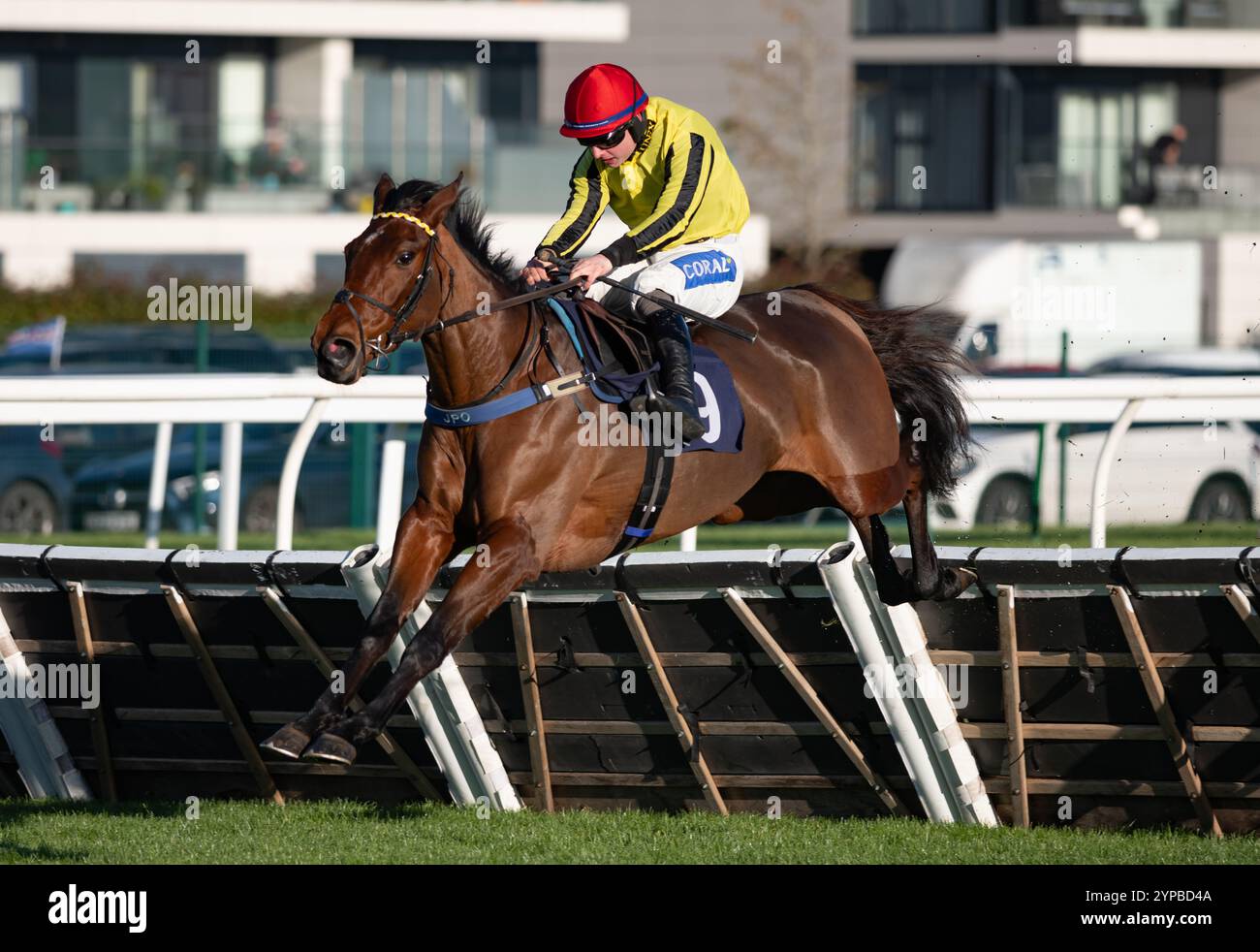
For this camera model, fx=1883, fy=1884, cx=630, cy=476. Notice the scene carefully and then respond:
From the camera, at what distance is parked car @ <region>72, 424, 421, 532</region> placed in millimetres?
11250

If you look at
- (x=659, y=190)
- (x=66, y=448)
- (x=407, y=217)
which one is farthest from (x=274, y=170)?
(x=407, y=217)

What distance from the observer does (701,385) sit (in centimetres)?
579

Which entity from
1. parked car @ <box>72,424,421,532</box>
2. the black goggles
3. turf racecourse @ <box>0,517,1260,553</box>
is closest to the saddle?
the black goggles

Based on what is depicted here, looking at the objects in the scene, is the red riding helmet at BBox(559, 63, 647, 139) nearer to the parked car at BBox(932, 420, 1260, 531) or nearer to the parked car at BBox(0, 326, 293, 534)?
the parked car at BBox(932, 420, 1260, 531)

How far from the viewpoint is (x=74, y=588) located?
20.8ft

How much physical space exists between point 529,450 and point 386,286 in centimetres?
65

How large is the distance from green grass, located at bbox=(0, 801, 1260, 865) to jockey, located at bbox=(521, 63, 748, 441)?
1250 millimetres

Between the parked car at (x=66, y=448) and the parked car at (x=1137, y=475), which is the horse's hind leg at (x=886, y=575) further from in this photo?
the parked car at (x=66, y=448)

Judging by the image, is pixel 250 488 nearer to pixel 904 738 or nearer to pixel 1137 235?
pixel 904 738

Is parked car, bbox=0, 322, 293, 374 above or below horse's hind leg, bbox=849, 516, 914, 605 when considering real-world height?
above

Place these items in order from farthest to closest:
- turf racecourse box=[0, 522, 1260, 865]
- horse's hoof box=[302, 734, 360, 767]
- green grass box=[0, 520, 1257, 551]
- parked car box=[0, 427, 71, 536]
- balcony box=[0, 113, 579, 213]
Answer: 1. balcony box=[0, 113, 579, 213]
2. parked car box=[0, 427, 71, 536]
3. green grass box=[0, 520, 1257, 551]
4. turf racecourse box=[0, 522, 1260, 865]
5. horse's hoof box=[302, 734, 360, 767]

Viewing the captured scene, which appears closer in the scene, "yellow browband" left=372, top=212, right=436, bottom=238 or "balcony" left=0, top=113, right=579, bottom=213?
"yellow browband" left=372, top=212, right=436, bottom=238

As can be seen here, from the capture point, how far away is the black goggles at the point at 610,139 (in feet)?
18.7
